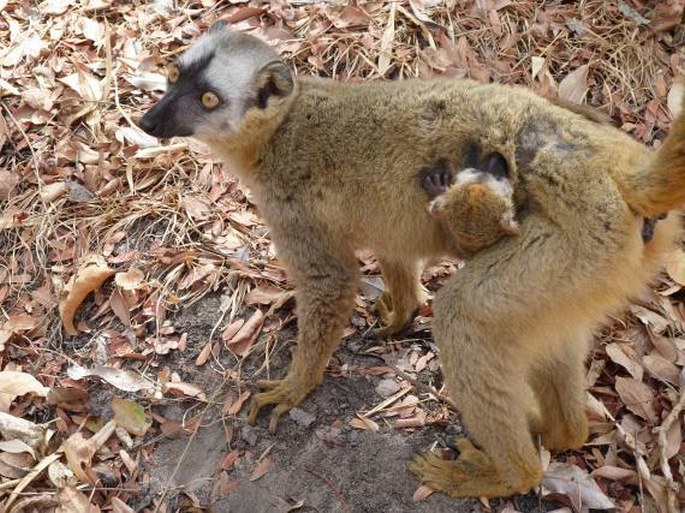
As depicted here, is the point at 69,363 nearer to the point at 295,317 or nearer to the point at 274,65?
the point at 295,317

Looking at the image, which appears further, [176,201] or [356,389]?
[176,201]

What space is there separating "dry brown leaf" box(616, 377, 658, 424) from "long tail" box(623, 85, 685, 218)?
1.99m

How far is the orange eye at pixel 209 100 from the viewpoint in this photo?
474 centimetres

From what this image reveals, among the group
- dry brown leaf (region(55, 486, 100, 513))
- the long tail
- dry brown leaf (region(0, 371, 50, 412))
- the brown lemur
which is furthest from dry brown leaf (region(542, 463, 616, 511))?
dry brown leaf (region(0, 371, 50, 412))

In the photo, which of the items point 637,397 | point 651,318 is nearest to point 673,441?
point 637,397

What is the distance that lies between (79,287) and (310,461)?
2.24m

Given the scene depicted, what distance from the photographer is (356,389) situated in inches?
210

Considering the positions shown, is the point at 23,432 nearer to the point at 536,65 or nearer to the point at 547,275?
the point at 547,275

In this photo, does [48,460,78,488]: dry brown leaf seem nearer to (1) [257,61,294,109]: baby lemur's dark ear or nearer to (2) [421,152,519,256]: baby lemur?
(1) [257,61,294,109]: baby lemur's dark ear

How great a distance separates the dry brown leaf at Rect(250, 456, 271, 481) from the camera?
4.91 meters

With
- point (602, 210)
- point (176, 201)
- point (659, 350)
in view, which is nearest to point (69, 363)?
point (176, 201)

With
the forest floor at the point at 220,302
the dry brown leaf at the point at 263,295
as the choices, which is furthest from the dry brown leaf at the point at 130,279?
the dry brown leaf at the point at 263,295

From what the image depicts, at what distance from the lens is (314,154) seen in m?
4.73

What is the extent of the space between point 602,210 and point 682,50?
153 inches
